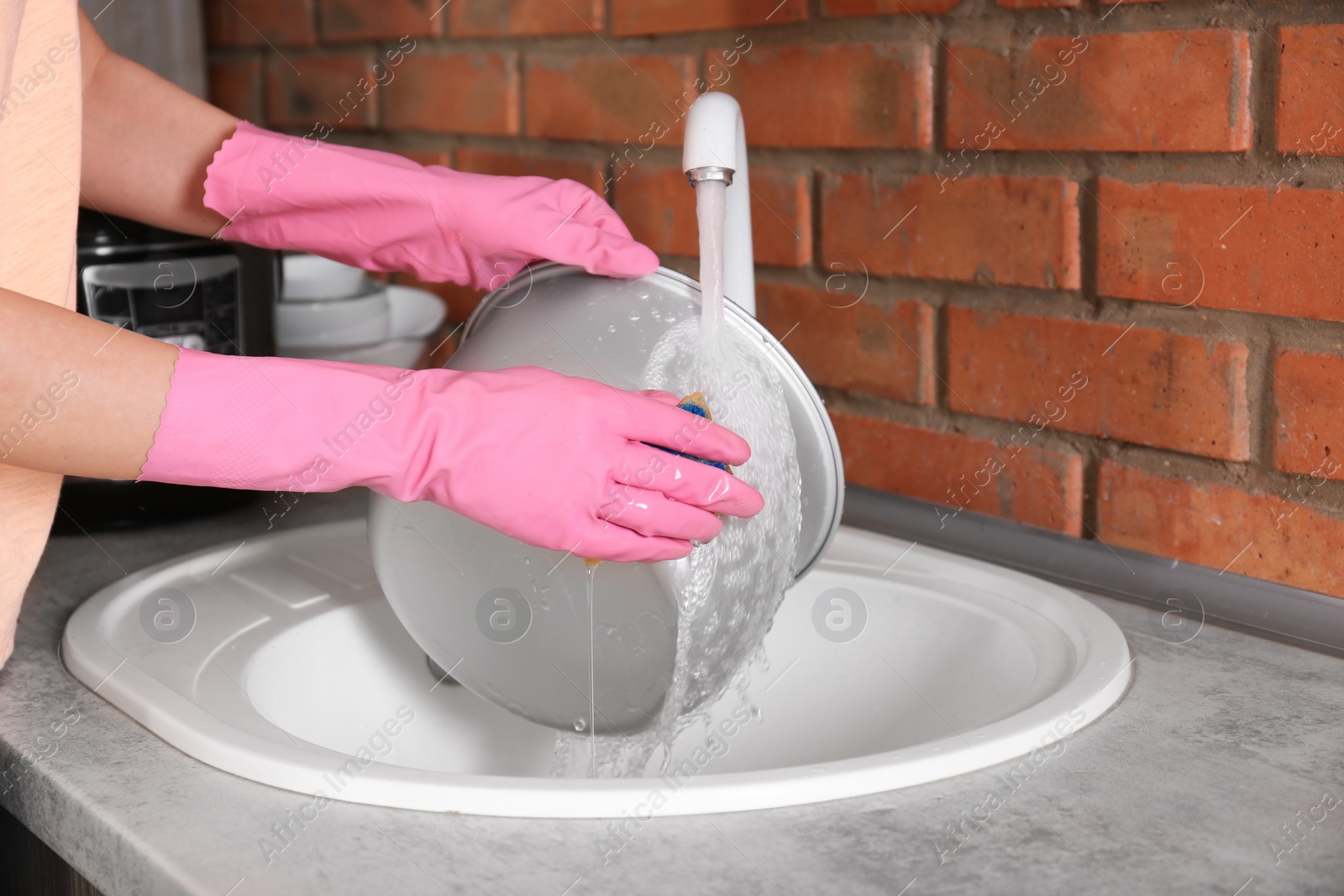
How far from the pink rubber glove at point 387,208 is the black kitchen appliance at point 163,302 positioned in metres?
0.06

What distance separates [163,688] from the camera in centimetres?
78

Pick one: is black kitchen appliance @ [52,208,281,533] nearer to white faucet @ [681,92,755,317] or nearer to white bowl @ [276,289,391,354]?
white bowl @ [276,289,391,354]

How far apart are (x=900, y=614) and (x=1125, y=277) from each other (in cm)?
31

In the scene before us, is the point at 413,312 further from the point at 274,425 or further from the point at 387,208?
the point at 274,425

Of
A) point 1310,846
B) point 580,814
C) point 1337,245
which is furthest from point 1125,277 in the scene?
point 580,814

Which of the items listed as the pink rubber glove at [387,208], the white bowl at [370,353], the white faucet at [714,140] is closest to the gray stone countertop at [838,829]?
the white faucet at [714,140]

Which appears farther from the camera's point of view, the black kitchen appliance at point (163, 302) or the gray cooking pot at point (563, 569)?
the black kitchen appliance at point (163, 302)

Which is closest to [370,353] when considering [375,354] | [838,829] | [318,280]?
[375,354]

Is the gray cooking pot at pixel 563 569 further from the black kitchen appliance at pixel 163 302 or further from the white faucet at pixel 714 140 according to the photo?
the black kitchen appliance at pixel 163 302

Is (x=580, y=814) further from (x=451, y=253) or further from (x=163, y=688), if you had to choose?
(x=451, y=253)

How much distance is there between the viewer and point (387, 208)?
3.40ft

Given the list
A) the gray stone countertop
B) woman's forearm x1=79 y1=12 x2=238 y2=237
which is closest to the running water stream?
the gray stone countertop

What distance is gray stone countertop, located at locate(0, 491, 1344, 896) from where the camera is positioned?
574 millimetres

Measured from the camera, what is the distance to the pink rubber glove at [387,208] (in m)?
0.98
